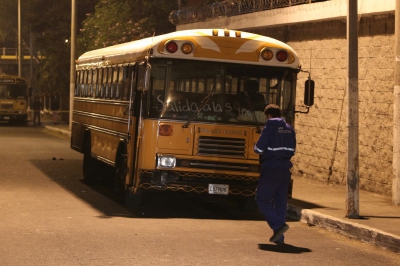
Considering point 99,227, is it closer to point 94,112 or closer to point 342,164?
point 94,112

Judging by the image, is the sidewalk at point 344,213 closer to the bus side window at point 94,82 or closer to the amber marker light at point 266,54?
the amber marker light at point 266,54

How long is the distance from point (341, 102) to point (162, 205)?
516 cm

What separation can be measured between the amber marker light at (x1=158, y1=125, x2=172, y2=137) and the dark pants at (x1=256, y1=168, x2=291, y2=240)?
2.50 metres

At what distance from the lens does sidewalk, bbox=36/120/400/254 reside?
1213 centimetres

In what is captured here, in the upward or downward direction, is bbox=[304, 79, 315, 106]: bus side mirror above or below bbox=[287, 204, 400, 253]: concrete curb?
above

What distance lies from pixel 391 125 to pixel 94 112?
5.94 m

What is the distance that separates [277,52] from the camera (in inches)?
571

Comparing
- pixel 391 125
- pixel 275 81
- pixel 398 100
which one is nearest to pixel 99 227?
pixel 275 81

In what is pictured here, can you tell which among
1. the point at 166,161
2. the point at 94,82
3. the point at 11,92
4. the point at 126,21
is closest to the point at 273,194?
the point at 166,161

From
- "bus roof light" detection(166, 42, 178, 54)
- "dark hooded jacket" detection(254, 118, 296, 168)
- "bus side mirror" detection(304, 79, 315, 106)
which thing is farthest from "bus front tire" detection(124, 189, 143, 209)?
"dark hooded jacket" detection(254, 118, 296, 168)

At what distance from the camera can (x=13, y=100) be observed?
5109cm

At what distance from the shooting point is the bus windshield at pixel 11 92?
51469mm

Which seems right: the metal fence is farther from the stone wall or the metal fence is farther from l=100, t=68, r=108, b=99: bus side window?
l=100, t=68, r=108, b=99: bus side window

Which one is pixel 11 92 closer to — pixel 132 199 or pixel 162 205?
pixel 162 205
